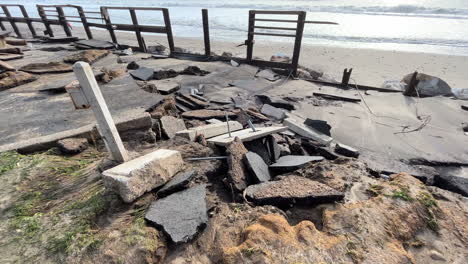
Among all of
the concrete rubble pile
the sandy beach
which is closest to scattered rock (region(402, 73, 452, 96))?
the sandy beach

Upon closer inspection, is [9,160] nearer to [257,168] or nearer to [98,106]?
[98,106]

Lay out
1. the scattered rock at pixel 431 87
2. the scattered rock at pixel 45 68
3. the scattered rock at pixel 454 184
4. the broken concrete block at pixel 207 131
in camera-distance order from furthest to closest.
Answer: the scattered rock at pixel 431 87, the scattered rock at pixel 45 68, the broken concrete block at pixel 207 131, the scattered rock at pixel 454 184

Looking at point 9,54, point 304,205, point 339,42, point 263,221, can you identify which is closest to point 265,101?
point 304,205

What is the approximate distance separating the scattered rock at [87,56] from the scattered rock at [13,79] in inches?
79.8

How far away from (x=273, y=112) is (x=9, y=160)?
416 centimetres

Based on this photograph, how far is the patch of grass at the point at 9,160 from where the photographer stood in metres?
2.44

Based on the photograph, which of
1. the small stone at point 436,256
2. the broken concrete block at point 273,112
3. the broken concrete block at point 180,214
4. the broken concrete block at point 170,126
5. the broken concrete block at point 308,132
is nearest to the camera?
the small stone at point 436,256

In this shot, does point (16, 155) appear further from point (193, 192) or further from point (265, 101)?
point (265, 101)

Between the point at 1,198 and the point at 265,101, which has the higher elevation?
the point at 1,198

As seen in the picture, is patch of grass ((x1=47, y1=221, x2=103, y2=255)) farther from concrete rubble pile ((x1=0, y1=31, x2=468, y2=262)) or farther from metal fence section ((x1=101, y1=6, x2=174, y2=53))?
metal fence section ((x1=101, y1=6, x2=174, y2=53))

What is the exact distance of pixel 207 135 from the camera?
3.45 meters

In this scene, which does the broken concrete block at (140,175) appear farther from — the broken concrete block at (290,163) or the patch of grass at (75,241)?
the broken concrete block at (290,163)

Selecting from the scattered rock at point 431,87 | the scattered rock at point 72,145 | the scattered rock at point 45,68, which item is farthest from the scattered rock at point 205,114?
the scattered rock at point 431,87

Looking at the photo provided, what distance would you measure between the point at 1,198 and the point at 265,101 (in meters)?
4.73
